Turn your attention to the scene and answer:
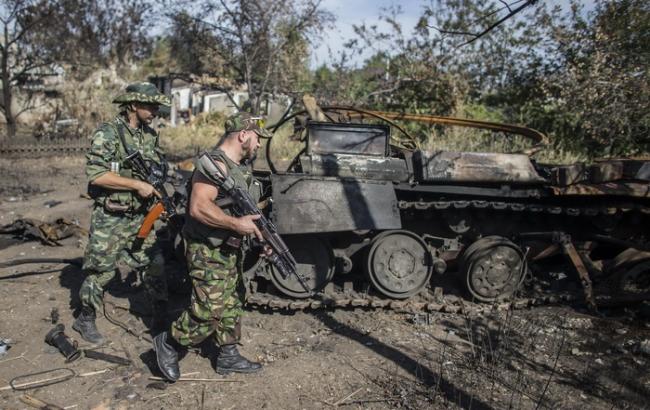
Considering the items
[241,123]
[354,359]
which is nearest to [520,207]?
[354,359]

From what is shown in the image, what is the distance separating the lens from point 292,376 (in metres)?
4.37

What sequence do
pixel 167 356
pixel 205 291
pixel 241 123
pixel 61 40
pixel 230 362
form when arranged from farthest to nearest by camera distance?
1. pixel 61 40
2. pixel 230 362
3. pixel 167 356
4. pixel 205 291
5. pixel 241 123

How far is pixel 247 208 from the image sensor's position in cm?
398

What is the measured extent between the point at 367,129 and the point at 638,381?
11.2 ft

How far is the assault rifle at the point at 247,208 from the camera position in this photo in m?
3.75

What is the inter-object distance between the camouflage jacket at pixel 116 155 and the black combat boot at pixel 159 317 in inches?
34.2

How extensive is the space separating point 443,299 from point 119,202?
3376 mm

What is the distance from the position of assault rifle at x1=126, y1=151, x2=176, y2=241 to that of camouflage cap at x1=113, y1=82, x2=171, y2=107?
A: 1.46 ft

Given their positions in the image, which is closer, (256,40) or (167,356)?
(167,356)

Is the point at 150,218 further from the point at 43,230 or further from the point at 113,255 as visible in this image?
the point at 43,230

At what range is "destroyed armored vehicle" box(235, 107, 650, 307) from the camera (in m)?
5.48

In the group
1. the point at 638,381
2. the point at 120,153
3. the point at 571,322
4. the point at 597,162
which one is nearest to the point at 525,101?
the point at 597,162

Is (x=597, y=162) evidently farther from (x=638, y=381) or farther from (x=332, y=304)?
(x=332, y=304)

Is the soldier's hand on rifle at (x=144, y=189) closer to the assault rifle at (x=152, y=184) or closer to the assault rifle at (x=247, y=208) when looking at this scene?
the assault rifle at (x=152, y=184)
